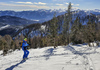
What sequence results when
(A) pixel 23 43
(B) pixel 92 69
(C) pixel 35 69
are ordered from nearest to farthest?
(B) pixel 92 69
(C) pixel 35 69
(A) pixel 23 43

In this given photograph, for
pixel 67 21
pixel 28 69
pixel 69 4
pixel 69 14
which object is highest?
pixel 69 4

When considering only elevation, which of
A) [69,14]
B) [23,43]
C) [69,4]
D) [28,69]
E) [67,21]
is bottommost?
[28,69]

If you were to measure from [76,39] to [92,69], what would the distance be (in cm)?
2144

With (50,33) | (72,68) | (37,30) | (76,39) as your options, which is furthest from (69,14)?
(37,30)

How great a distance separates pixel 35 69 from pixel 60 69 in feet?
6.59

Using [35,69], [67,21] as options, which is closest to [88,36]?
[67,21]

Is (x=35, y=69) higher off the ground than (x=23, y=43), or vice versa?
(x=23, y=43)

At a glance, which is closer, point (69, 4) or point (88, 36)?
point (88, 36)

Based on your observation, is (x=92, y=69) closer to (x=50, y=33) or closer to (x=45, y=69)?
(x=45, y=69)

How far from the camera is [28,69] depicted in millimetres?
7457

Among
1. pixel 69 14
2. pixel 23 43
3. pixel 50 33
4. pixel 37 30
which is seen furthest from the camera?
pixel 37 30

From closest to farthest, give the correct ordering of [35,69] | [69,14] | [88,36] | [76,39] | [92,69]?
[92,69]
[35,69]
[88,36]
[76,39]
[69,14]

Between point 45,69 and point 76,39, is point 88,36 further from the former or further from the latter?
point 45,69

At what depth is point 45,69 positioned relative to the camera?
23.4 ft
